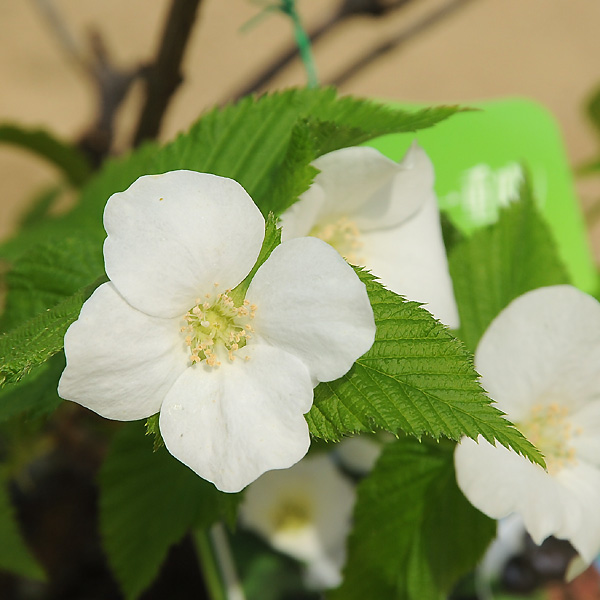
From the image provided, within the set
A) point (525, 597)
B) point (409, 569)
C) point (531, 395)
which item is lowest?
point (525, 597)

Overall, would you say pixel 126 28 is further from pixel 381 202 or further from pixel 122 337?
pixel 122 337

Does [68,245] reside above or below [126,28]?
above

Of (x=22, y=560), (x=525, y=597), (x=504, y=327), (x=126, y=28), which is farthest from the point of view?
(x=126, y=28)

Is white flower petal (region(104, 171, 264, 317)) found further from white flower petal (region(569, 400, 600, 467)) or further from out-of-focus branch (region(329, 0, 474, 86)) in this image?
out-of-focus branch (region(329, 0, 474, 86))

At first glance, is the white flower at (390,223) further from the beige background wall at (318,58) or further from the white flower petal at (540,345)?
the beige background wall at (318,58)

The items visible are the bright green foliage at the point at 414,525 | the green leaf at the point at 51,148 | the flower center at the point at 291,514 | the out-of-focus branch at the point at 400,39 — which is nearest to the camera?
the bright green foliage at the point at 414,525

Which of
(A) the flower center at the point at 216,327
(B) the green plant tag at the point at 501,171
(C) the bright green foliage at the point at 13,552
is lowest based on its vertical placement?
(B) the green plant tag at the point at 501,171

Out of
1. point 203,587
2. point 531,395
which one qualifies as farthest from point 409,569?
point 203,587

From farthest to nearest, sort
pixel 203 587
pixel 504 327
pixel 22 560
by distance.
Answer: pixel 203 587 → pixel 22 560 → pixel 504 327

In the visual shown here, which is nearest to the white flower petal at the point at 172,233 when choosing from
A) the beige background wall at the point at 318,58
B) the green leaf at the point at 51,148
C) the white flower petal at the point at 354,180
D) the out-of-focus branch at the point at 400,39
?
the white flower petal at the point at 354,180
